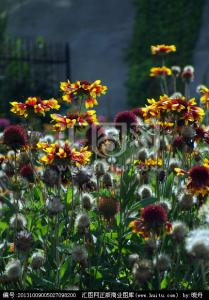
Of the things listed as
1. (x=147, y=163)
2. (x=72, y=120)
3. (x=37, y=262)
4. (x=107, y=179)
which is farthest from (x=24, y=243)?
(x=147, y=163)

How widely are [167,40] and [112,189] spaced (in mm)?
11823

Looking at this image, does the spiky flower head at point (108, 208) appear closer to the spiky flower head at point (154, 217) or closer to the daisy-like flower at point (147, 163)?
the spiky flower head at point (154, 217)

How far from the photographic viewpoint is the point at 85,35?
17.2m

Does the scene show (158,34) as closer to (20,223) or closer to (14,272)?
(20,223)

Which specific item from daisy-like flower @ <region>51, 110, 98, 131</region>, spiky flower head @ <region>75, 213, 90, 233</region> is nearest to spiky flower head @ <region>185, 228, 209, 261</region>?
spiky flower head @ <region>75, 213, 90, 233</region>

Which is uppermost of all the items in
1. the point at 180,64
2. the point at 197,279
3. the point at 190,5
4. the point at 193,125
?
the point at 190,5

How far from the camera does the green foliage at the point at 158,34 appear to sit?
603 inches

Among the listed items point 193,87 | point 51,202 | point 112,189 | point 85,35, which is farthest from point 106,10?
point 51,202

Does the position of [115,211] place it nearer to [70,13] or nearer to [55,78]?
[55,78]

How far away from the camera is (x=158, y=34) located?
15.8 m

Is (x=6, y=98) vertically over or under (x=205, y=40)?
under

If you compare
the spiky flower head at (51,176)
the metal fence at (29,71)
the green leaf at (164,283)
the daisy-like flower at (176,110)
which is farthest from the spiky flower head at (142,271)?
the metal fence at (29,71)

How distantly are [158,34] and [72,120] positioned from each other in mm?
12428

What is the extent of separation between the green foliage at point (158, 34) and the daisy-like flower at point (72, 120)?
441 inches
